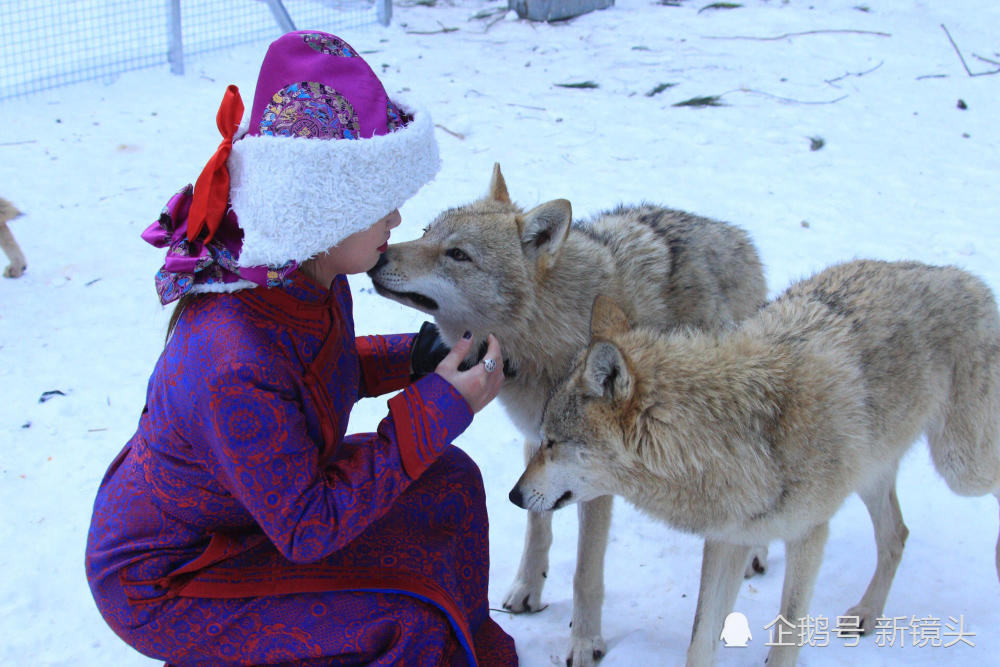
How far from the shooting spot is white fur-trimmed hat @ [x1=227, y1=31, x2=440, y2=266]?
1.87 m

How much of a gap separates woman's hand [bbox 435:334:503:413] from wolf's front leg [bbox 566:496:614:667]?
0.73 metres

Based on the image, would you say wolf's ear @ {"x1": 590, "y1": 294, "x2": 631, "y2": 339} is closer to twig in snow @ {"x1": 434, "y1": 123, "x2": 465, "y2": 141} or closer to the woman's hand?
the woman's hand

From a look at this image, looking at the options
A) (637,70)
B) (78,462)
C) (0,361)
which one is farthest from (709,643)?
(637,70)

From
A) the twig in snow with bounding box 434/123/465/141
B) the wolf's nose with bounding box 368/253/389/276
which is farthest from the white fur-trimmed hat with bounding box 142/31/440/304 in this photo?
the twig in snow with bounding box 434/123/465/141

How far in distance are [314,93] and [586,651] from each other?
6.98ft

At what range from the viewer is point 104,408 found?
396 cm

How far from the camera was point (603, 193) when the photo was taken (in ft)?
Answer: 20.0

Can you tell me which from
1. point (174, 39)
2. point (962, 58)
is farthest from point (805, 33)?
point (174, 39)

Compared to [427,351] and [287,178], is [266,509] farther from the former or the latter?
[427,351]

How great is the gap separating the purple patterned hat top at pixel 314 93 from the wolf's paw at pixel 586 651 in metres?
1.95

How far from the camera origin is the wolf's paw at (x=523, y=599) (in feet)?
10.0

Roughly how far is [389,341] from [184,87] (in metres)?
6.39

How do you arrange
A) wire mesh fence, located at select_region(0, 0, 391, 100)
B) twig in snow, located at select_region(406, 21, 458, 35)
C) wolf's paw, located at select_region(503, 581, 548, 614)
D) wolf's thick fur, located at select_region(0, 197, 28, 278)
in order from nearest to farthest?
wolf's paw, located at select_region(503, 581, 548, 614)
wolf's thick fur, located at select_region(0, 197, 28, 278)
wire mesh fence, located at select_region(0, 0, 391, 100)
twig in snow, located at select_region(406, 21, 458, 35)

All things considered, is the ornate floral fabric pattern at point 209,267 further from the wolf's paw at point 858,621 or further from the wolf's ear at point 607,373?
the wolf's paw at point 858,621
